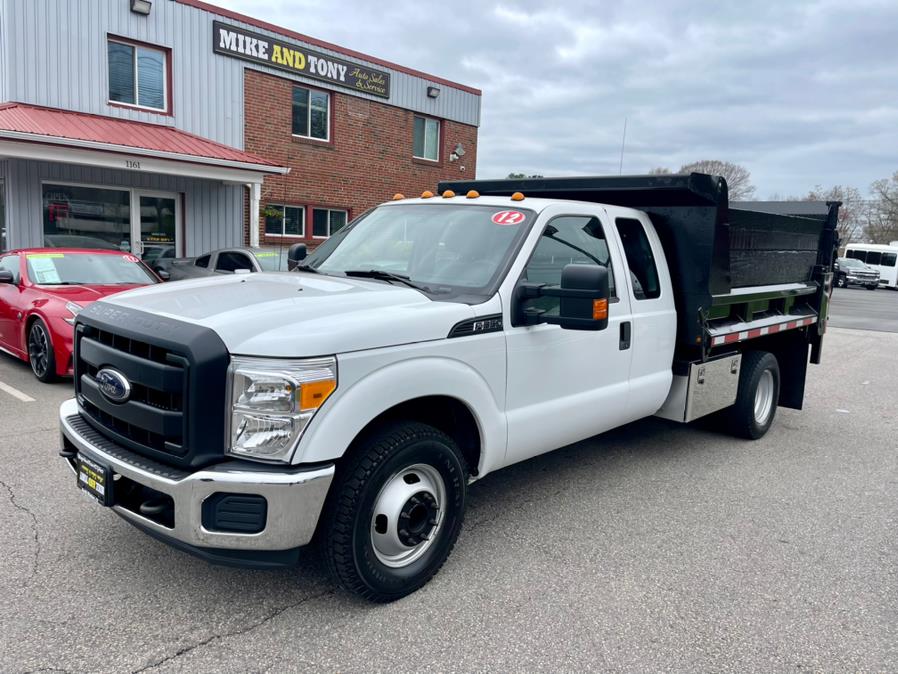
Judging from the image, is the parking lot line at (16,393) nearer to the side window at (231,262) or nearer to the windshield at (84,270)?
the windshield at (84,270)

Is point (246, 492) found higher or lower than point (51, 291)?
lower

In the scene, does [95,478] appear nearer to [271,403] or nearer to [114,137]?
[271,403]

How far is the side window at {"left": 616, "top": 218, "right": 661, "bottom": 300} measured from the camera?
192 inches

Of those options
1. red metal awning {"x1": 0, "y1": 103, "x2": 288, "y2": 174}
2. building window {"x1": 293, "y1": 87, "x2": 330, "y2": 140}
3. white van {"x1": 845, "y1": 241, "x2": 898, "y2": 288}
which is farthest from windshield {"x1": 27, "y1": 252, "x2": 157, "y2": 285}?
white van {"x1": 845, "y1": 241, "x2": 898, "y2": 288}

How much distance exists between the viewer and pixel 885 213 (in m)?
61.3

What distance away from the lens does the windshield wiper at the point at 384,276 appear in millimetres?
3857

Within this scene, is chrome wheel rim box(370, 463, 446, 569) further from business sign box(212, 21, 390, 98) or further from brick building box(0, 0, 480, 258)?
business sign box(212, 21, 390, 98)

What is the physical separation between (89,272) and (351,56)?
1225cm

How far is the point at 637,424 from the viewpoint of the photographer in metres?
6.75

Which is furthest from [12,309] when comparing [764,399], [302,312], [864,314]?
[864,314]

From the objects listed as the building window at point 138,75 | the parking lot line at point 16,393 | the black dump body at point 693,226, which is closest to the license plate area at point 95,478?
the black dump body at point 693,226

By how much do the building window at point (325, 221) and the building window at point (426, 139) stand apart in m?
3.23

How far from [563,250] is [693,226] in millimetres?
1413

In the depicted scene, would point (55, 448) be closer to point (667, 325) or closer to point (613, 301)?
point (613, 301)
